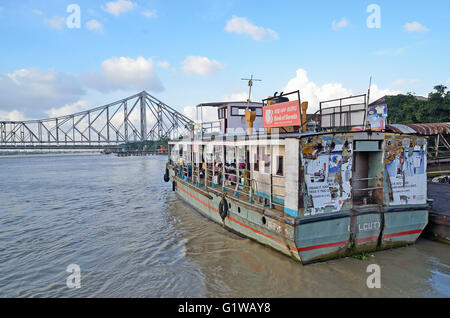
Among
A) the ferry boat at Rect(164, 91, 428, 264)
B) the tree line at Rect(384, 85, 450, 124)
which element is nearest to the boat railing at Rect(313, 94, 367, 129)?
the ferry boat at Rect(164, 91, 428, 264)

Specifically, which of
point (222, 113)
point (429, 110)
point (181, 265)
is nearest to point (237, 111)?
point (222, 113)

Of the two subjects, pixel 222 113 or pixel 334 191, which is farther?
pixel 222 113

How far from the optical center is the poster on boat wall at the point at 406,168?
24.1ft

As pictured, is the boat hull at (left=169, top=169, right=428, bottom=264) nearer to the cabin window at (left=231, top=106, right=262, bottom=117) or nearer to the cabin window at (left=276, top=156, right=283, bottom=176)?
the cabin window at (left=276, top=156, right=283, bottom=176)

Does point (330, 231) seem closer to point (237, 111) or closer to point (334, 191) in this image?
point (334, 191)

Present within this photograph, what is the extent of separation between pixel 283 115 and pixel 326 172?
6.88 ft

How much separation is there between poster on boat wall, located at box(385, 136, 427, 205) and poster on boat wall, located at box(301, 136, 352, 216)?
4.59 ft

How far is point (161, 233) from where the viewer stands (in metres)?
10.3

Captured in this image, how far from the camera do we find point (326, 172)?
21.6 feet

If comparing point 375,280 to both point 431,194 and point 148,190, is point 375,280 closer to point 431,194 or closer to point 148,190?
point 431,194

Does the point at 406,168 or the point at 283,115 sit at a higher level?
the point at 283,115

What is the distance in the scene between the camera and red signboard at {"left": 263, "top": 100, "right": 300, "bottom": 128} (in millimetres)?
7324

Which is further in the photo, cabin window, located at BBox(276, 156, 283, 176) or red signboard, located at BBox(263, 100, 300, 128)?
cabin window, located at BBox(276, 156, 283, 176)
